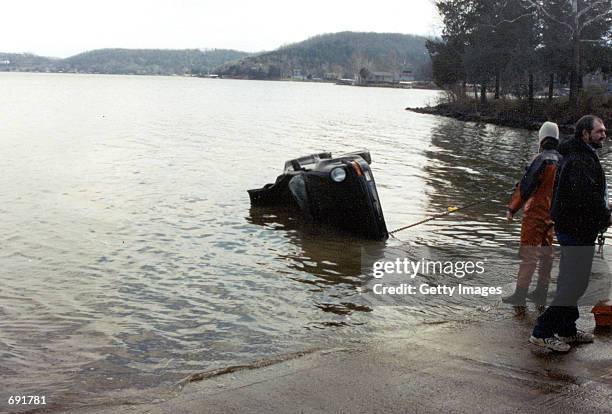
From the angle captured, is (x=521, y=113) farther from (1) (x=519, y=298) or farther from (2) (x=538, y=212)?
(2) (x=538, y=212)

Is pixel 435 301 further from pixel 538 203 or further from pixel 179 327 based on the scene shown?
pixel 179 327

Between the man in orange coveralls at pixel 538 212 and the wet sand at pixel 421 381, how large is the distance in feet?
3.64

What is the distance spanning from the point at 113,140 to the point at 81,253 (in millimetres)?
22835

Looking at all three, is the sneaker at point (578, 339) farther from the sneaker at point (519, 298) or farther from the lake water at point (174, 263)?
the lake water at point (174, 263)

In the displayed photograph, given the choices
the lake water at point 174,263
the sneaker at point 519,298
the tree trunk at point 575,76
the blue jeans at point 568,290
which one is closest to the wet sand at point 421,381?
the blue jeans at point 568,290

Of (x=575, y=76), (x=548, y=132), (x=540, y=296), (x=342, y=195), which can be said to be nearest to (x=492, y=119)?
(x=575, y=76)

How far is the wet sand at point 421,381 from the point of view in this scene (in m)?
4.81

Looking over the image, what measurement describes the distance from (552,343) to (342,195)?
256 inches

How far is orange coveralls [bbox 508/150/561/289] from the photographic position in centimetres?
682

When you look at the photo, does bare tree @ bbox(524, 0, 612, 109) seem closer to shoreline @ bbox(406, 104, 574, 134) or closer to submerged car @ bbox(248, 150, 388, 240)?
shoreline @ bbox(406, 104, 574, 134)

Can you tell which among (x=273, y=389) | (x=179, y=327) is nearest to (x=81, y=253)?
(x=179, y=327)

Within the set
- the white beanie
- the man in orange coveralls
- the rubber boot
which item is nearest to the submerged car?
the man in orange coveralls

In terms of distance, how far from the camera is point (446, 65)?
64.4 meters

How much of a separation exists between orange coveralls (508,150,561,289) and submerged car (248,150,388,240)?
447 cm
